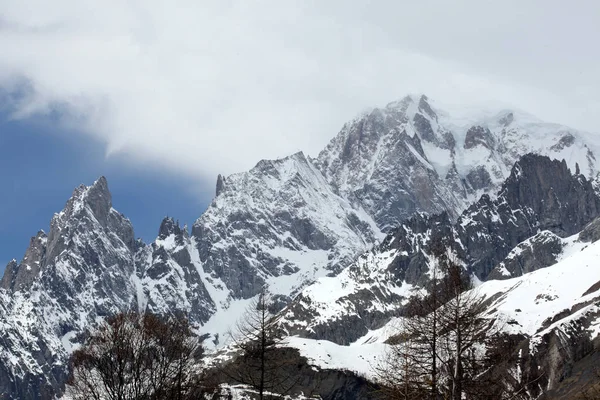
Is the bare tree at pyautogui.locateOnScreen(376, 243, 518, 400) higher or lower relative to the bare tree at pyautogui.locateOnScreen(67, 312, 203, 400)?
lower

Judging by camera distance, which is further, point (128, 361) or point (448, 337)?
point (128, 361)

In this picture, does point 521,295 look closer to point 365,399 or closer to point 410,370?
point 365,399

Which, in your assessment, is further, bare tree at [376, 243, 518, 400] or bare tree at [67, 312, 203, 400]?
bare tree at [67, 312, 203, 400]

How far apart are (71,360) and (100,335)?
7.17 feet

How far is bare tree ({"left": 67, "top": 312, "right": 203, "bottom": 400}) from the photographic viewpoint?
1502 inches

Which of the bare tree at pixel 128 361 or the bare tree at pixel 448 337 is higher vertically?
the bare tree at pixel 128 361

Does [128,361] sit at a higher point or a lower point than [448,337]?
higher

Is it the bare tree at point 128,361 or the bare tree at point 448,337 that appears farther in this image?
the bare tree at point 128,361

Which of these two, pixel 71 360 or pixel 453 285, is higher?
pixel 71 360

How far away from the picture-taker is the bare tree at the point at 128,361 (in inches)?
1502

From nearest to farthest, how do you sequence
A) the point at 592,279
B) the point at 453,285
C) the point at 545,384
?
the point at 453,285 < the point at 545,384 < the point at 592,279

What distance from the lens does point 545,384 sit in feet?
331

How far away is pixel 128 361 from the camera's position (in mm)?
39250

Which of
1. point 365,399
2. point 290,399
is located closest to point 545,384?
point 365,399
